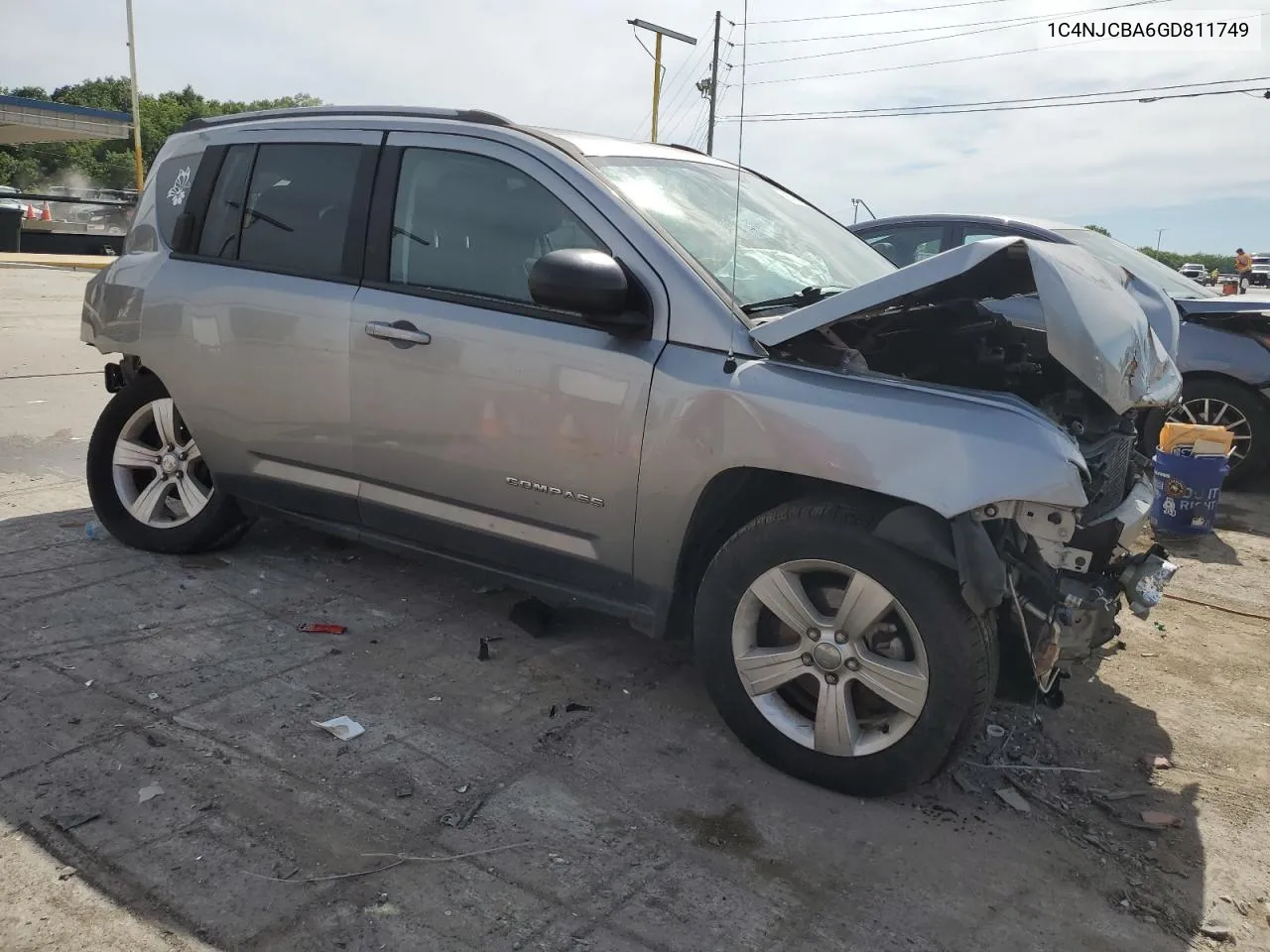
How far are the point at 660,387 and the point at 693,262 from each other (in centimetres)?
44

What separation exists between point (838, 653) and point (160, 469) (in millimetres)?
3306

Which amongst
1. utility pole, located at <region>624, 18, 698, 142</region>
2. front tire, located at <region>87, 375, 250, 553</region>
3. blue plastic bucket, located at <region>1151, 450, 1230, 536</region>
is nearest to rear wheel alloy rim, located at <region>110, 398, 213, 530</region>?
front tire, located at <region>87, 375, 250, 553</region>

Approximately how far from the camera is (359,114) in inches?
163

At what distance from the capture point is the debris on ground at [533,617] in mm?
4059

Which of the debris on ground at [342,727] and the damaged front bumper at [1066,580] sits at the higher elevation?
the damaged front bumper at [1066,580]

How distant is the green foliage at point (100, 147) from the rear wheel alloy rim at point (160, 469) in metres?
41.5

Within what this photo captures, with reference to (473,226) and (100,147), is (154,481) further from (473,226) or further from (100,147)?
(100,147)

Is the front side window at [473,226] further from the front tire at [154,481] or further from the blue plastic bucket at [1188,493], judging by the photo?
the blue plastic bucket at [1188,493]

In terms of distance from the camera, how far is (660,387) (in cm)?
320

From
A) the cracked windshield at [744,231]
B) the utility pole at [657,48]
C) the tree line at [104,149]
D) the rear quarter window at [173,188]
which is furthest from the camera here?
the tree line at [104,149]

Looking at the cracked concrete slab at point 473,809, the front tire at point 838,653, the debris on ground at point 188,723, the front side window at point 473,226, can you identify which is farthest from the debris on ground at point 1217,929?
the debris on ground at point 188,723

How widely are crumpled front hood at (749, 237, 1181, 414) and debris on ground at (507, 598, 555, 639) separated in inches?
60.8

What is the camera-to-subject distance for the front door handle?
3.65 m

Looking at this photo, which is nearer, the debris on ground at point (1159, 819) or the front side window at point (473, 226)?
the debris on ground at point (1159, 819)
